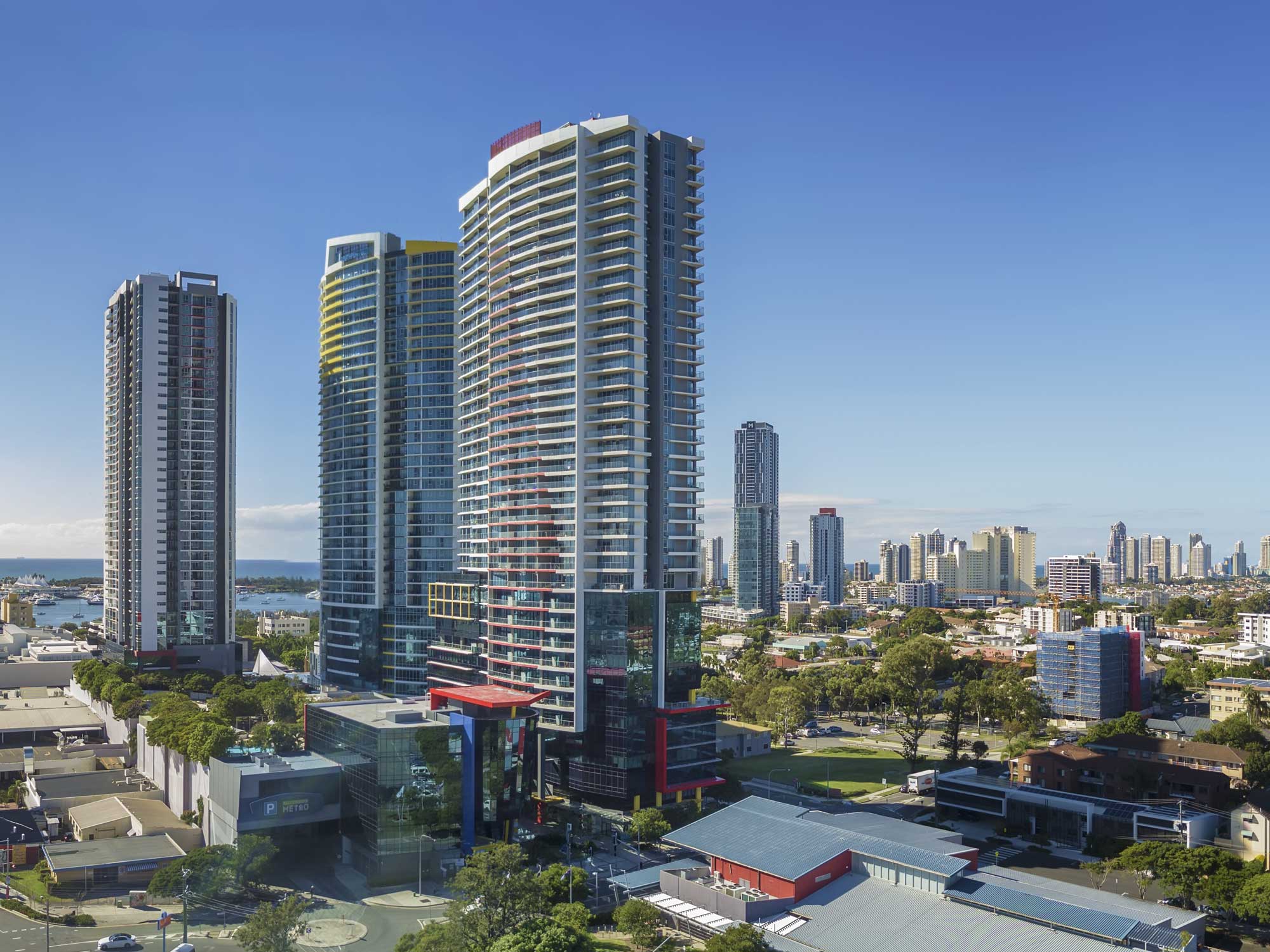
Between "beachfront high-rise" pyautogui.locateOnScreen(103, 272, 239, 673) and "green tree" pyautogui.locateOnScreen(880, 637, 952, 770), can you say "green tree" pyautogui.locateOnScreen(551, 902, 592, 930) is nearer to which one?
"green tree" pyautogui.locateOnScreen(880, 637, 952, 770)

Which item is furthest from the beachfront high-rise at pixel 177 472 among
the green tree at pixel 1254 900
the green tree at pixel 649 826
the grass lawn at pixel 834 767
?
the green tree at pixel 1254 900

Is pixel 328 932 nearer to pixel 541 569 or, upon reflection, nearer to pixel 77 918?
pixel 77 918

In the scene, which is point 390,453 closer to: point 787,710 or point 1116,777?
point 787,710

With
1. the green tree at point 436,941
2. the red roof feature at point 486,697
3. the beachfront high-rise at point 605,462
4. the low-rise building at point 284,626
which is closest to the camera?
the green tree at point 436,941

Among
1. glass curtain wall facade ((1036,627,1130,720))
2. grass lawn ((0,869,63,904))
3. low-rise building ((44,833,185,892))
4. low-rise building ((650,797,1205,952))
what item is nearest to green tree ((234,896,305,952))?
low-rise building ((44,833,185,892))

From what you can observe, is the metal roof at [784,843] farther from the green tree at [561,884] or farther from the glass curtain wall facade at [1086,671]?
the glass curtain wall facade at [1086,671]

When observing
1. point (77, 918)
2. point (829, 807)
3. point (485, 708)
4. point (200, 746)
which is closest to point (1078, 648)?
point (829, 807)
